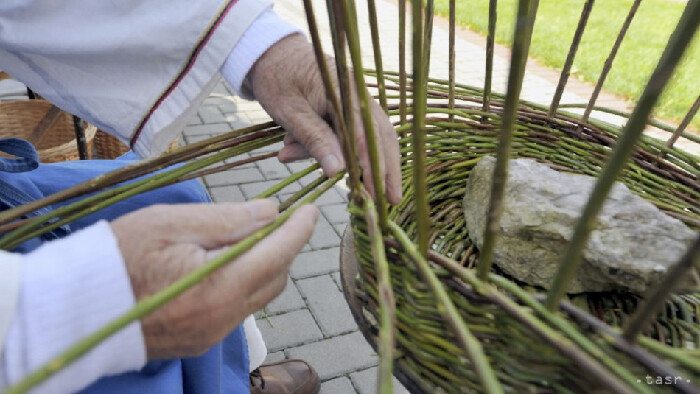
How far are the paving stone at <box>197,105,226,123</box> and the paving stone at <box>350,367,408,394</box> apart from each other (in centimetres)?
147

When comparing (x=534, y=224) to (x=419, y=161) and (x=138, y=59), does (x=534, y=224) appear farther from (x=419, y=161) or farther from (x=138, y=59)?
(x=138, y=59)

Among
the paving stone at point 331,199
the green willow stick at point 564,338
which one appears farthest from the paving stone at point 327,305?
the green willow stick at point 564,338

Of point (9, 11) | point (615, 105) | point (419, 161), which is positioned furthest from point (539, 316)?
point (615, 105)

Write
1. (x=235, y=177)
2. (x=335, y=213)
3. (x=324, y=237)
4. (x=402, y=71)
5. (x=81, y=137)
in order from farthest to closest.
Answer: (x=235, y=177)
(x=335, y=213)
(x=324, y=237)
(x=81, y=137)
(x=402, y=71)

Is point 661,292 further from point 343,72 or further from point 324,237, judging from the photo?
point 324,237

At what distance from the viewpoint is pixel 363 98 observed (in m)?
0.40

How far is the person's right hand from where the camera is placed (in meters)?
0.41

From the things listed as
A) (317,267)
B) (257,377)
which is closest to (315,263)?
(317,267)

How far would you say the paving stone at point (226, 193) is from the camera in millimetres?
1793

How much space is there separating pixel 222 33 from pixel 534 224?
465 mm

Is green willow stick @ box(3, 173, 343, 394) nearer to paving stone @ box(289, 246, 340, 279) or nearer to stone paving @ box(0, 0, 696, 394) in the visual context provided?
stone paving @ box(0, 0, 696, 394)

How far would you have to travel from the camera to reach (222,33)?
0.70 m

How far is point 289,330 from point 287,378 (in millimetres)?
222

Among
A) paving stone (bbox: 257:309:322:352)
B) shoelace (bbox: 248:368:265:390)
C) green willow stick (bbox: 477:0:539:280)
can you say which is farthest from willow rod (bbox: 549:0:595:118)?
paving stone (bbox: 257:309:322:352)
